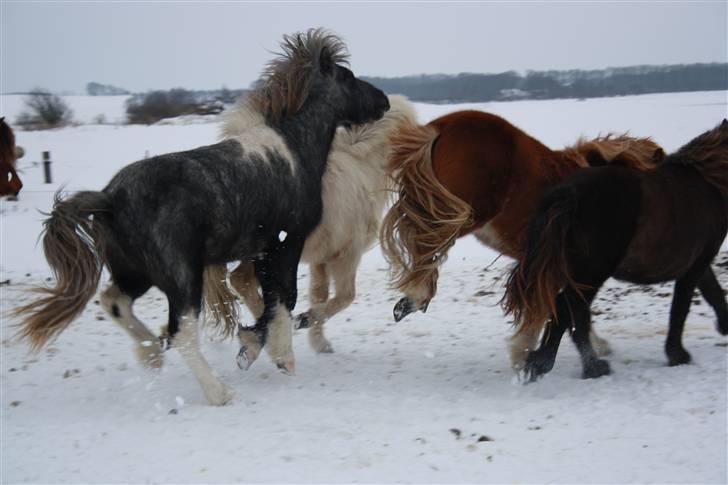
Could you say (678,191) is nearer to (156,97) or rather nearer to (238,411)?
(238,411)

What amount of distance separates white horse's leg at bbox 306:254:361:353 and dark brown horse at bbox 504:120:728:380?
1448 millimetres

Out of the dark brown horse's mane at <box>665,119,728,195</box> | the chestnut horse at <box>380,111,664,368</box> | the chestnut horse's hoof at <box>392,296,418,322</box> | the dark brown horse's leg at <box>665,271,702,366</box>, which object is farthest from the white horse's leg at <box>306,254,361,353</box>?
the dark brown horse's mane at <box>665,119,728,195</box>

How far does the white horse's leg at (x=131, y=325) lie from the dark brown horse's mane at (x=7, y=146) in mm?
4570

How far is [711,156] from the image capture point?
4.64 meters

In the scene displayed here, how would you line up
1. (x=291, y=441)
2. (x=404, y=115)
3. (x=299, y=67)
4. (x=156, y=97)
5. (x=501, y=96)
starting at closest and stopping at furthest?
1. (x=291, y=441)
2. (x=299, y=67)
3. (x=404, y=115)
4. (x=156, y=97)
5. (x=501, y=96)

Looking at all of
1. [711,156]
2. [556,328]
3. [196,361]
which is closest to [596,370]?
[556,328]

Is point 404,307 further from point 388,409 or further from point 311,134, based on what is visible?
point 311,134

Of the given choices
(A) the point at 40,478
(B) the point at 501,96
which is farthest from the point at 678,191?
(B) the point at 501,96

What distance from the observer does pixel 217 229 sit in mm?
4219

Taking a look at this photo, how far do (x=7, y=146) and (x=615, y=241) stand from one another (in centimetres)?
711

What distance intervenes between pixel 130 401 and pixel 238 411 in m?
0.76

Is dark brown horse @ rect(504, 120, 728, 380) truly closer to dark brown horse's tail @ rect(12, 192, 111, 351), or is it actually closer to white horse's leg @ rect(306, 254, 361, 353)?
white horse's leg @ rect(306, 254, 361, 353)

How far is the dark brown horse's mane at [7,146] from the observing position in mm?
8027

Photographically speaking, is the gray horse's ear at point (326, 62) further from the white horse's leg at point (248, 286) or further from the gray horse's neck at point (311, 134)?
the white horse's leg at point (248, 286)
